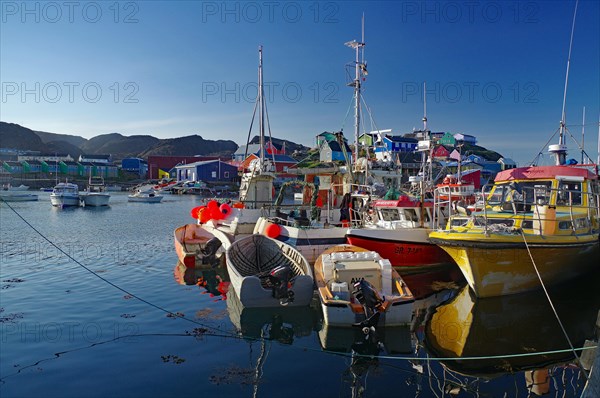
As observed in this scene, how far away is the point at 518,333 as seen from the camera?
11.5m

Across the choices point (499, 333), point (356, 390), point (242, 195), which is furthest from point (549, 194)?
point (242, 195)

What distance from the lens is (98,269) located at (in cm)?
1986

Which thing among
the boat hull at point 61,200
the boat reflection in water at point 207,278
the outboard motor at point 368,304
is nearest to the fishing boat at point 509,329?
the outboard motor at point 368,304

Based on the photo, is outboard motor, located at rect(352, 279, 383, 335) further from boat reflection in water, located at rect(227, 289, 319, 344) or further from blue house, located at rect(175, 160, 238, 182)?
blue house, located at rect(175, 160, 238, 182)

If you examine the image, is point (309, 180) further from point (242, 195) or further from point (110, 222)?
point (110, 222)

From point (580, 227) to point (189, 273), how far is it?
52.4ft

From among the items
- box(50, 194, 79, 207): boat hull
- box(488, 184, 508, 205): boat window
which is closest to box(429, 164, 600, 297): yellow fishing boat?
box(488, 184, 508, 205): boat window

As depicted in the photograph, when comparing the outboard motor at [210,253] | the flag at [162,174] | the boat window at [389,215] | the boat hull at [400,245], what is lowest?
the outboard motor at [210,253]

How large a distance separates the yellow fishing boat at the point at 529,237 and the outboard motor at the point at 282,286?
5.26 m

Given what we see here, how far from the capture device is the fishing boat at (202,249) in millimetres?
21250

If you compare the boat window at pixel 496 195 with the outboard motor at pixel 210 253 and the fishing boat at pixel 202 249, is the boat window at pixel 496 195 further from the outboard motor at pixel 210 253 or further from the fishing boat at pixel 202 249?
the outboard motor at pixel 210 253

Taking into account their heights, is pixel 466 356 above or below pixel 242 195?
below

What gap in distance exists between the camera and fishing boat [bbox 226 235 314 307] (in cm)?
1307

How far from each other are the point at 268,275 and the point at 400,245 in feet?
21.9
